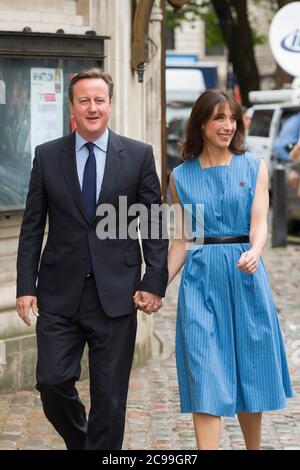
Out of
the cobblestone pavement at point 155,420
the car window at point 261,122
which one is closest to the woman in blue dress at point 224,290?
the cobblestone pavement at point 155,420

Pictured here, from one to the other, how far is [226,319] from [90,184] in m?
0.88

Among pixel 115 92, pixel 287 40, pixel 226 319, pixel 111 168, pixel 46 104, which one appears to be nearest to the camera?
pixel 111 168

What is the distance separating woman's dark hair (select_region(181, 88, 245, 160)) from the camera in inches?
249

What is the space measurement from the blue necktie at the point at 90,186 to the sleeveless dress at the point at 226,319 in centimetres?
51

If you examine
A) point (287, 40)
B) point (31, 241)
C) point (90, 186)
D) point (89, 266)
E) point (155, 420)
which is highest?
point (287, 40)

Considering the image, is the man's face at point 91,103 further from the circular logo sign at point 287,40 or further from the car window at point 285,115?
the car window at point 285,115

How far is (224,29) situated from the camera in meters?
36.0

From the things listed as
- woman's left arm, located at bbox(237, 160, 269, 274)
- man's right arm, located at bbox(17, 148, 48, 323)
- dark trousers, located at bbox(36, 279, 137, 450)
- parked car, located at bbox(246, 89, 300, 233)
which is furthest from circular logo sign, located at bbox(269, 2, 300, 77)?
parked car, located at bbox(246, 89, 300, 233)

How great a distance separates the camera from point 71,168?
20.0ft

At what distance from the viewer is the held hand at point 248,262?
19.9 ft

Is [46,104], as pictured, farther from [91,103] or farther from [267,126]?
[267,126]

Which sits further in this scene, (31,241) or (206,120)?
(206,120)

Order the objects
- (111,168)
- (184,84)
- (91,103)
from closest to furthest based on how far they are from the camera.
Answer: (91,103)
(111,168)
(184,84)

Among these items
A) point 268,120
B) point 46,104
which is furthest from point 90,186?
point 268,120
